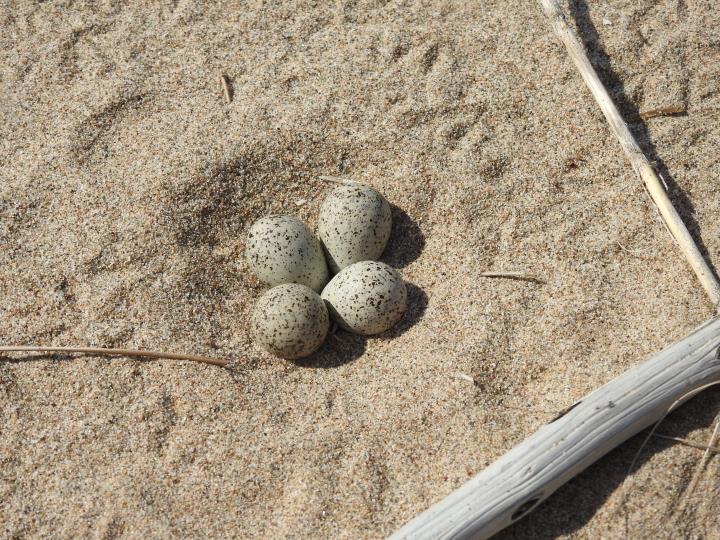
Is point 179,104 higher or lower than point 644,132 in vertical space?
higher

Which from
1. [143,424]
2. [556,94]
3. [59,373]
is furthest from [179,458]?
[556,94]

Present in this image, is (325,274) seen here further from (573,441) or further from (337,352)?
(573,441)

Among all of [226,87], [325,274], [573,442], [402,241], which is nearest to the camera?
[573,442]

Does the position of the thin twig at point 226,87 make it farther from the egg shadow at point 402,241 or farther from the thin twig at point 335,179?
the egg shadow at point 402,241

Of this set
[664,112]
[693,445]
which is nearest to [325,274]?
[693,445]

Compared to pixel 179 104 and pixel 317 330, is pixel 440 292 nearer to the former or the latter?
pixel 317 330

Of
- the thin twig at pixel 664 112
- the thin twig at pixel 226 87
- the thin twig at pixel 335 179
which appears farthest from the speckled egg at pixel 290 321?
the thin twig at pixel 664 112
